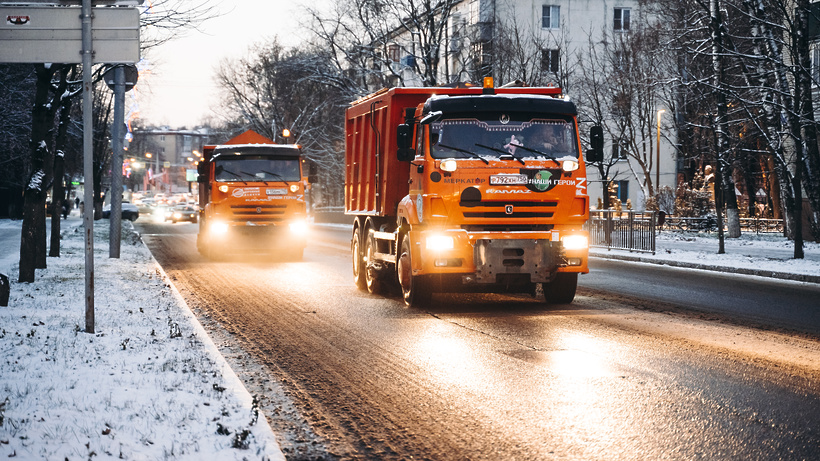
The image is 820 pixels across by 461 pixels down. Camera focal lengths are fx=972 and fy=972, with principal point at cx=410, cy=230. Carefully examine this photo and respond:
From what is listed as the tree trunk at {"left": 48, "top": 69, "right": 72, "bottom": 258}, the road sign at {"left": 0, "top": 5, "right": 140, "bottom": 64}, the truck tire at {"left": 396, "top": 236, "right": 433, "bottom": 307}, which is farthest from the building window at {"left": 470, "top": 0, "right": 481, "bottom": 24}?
the road sign at {"left": 0, "top": 5, "right": 140, "bottom": 64}

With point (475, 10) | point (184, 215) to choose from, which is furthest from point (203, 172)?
point (184, 215)

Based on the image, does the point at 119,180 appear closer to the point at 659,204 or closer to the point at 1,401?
the point at 1,401

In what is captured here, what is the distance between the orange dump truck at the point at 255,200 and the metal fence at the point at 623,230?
9634 mm

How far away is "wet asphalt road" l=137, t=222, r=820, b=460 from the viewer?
618 centimetres

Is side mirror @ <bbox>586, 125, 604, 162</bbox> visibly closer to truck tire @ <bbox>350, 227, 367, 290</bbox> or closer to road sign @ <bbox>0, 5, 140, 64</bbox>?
truck tire @ <bbox>350, 227, 367, 290</bbox>

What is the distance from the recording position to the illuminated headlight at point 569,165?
1373 centimetres

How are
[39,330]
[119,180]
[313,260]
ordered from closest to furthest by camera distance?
[39,330]
[119,180]
[313,260]

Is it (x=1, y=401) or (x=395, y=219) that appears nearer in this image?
(x=1, y=401)

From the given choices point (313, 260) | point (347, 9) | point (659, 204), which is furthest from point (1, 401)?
point (659, 204)

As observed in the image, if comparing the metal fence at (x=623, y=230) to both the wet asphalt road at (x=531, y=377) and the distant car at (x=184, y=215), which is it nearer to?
the wet asphalt road at (x=531, y=377)

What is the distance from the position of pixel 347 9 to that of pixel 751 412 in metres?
38.2

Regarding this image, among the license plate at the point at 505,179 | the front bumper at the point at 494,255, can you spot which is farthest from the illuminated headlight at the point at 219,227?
the license plate at the point at 505,179

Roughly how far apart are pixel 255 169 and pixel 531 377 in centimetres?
1841

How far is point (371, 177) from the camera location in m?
16.7
